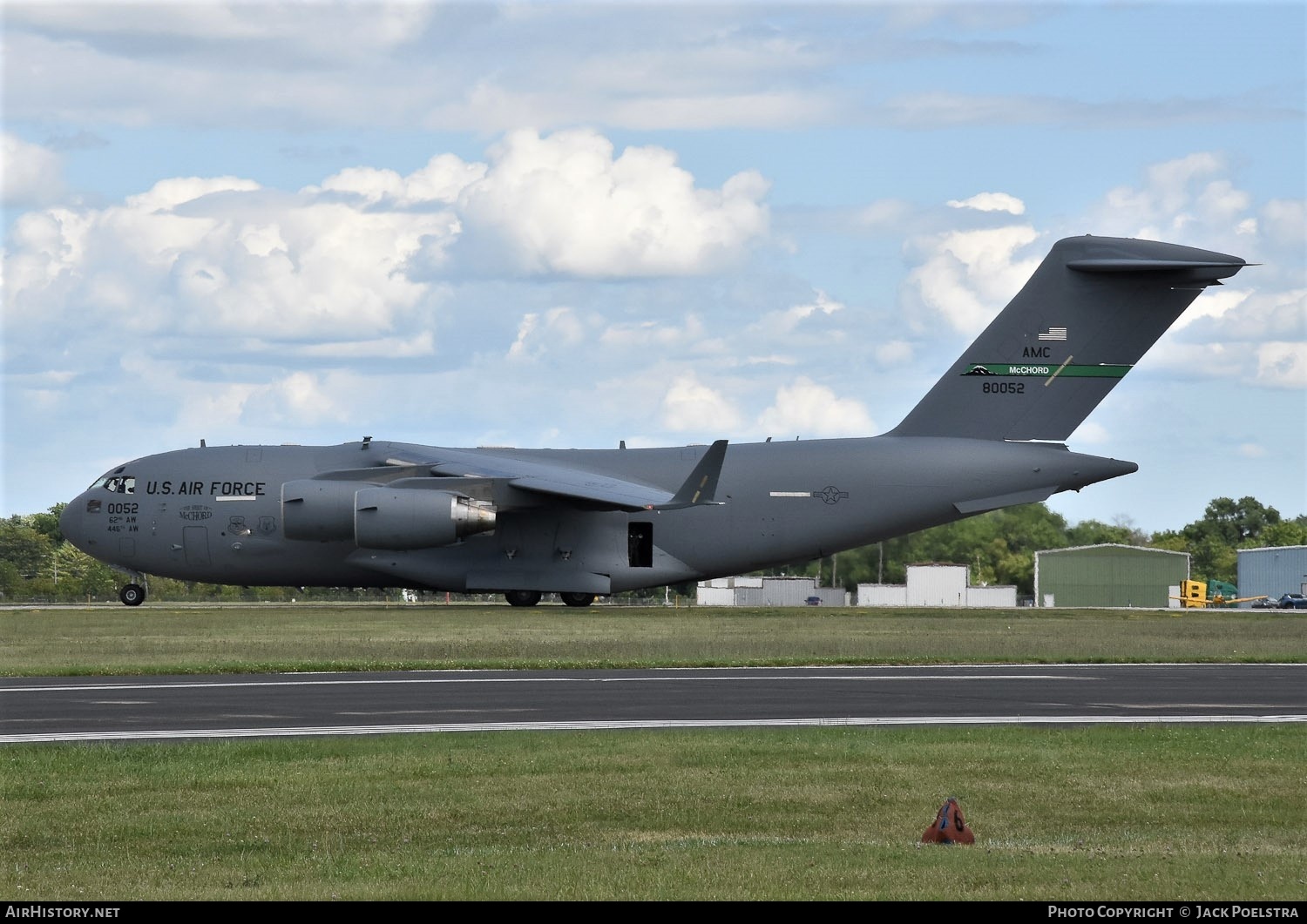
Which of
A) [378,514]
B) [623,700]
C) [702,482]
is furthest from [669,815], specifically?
[378,514]

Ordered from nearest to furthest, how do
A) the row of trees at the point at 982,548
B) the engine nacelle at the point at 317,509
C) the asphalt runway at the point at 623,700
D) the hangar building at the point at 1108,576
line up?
1. the asphalt runway at the point at 623,700
2. the engine nacelle at the point at 317,509
3. the row of trees at the point at 982,548
4. the hangar building at the point at 1108,576

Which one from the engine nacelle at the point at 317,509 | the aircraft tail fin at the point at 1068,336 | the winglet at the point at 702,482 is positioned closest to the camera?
the winglet at the point at 702,482

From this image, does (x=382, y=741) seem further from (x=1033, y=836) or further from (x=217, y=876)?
(x=1033, y=836)

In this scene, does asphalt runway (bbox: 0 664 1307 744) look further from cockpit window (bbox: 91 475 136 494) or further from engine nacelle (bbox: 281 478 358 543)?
cockpit window (bbox: 91 475 136 494)

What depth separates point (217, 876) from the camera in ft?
32.0

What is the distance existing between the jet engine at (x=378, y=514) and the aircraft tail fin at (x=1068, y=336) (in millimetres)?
11962

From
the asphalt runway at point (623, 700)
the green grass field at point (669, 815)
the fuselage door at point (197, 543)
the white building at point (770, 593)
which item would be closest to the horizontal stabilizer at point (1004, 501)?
the asphalt runway at point (623, 700)

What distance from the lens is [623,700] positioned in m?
19.9

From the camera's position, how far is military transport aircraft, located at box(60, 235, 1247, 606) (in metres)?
38.6

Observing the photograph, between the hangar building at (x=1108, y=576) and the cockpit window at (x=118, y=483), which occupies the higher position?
the cockpit window at (x=118, y=483)

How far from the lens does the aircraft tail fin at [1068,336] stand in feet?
124

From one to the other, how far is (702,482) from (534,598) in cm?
803

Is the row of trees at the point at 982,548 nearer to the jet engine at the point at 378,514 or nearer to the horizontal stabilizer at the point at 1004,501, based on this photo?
the horizontal stabilizer at the point at 1004,501

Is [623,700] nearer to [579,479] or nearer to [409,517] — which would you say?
[409,517]
